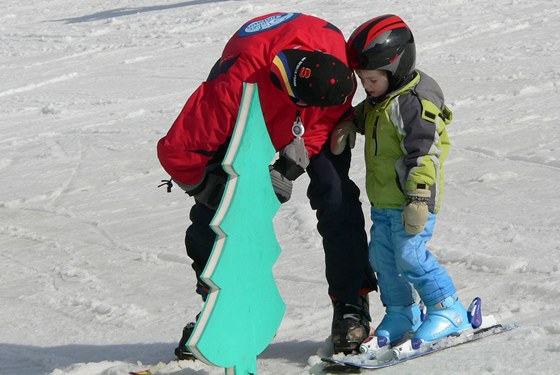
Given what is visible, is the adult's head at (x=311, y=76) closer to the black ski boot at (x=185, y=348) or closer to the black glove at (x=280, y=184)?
the black glove at (x=280, y=184)

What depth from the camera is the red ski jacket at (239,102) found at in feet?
11.7

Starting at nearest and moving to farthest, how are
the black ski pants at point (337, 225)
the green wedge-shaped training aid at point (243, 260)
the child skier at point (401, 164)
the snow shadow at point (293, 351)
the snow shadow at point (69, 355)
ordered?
the green wedge-shaped training aid at point (243, 260) → the child skier at point (401, 164) → the black ski pants at point (337, 225) → the snow shadow at point (293, 351) → the snow shadow at point (69, 355)

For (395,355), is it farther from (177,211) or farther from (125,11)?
(125,11)

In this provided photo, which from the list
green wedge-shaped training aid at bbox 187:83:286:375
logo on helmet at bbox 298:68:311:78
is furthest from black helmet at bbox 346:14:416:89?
green wedge-shaped training aid at bbox 187:83:286:375

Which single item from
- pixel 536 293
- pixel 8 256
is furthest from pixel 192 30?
pixel 536 293

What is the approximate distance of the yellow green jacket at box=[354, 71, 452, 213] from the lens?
3.50 meters

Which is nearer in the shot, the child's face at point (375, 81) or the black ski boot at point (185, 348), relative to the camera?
the child's face at point (375, 81)

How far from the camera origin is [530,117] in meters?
8.23

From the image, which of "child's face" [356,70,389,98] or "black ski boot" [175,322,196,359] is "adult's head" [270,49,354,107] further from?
"black ski boot" [175,322,196,359]

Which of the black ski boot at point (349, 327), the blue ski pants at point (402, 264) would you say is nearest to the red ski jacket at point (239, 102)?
the blue ski pants at point (402, 264)

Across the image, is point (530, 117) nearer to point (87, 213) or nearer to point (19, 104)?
point (87, 213)

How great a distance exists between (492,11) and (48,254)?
9412 millimetres

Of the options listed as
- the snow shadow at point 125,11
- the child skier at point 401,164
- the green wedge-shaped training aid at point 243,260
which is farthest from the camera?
the snow shadow at point 125,11

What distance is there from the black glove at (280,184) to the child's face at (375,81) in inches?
18.8
